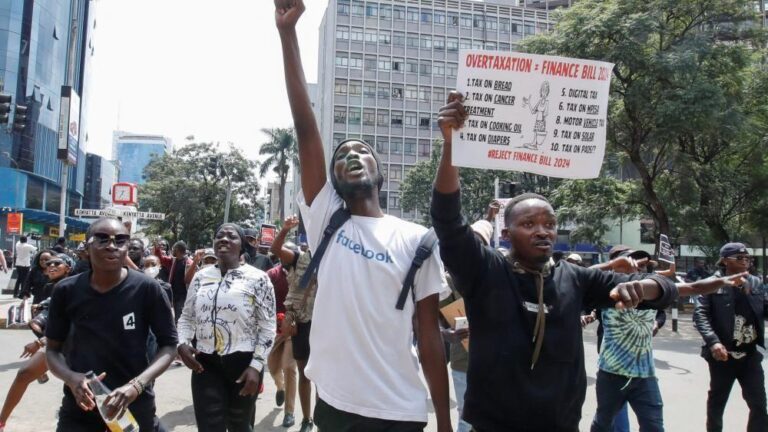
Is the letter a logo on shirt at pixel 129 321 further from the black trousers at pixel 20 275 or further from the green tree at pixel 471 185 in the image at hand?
the green tree at pixel 471 185

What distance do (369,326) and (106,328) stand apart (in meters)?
1.68

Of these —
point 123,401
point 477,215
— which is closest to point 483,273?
point 123,401

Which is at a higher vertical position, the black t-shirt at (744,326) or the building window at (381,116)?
the building window at (381,116)

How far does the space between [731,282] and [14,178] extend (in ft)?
170

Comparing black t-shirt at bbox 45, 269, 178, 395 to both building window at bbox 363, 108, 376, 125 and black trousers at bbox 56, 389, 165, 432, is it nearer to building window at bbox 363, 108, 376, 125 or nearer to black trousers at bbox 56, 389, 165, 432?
black trousers at bbox 56, 389, 165, 432

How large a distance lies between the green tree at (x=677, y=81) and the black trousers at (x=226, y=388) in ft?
47.5

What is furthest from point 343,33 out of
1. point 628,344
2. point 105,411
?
point 105,411

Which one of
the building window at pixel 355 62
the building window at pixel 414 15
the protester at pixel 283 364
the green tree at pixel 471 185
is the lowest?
the protester at pixel 283 364

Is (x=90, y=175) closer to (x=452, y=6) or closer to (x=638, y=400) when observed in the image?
(x=452, y=6)

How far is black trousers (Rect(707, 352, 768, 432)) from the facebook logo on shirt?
4186mm

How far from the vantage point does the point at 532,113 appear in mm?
2750

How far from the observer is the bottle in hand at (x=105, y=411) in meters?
3.01

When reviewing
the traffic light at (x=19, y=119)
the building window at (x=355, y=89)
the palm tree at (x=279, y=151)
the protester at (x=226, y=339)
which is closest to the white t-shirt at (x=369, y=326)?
the protester at (x=226, y=339)

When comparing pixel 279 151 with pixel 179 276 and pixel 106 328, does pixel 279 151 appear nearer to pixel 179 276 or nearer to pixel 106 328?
pixel 179 276
